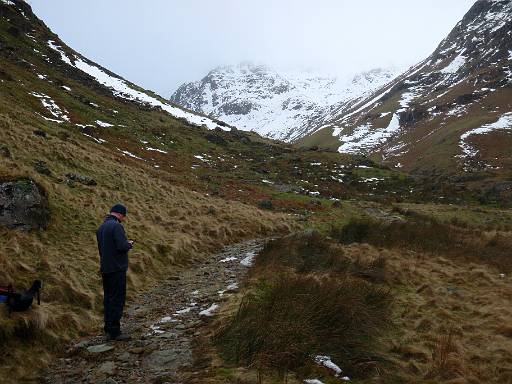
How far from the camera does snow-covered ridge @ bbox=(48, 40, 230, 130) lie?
7250 cm

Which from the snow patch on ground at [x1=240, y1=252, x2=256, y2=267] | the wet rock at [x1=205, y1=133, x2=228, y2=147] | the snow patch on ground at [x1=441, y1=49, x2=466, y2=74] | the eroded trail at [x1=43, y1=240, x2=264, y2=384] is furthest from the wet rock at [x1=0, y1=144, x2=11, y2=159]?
the snow patch on ground at [x1=441, y1=49, x2=466, y2=74]

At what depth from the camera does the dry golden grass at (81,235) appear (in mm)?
7395

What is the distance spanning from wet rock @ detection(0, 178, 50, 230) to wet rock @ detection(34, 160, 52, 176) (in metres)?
4.72

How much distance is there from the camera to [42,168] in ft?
56.0

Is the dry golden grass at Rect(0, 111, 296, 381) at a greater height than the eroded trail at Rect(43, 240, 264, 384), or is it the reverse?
the dry golden grass at Rect(0, 111, 296, 381)

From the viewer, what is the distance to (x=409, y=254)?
1541cm

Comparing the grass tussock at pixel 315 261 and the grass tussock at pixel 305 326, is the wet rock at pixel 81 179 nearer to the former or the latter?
the grass tussock at pixel 315 261

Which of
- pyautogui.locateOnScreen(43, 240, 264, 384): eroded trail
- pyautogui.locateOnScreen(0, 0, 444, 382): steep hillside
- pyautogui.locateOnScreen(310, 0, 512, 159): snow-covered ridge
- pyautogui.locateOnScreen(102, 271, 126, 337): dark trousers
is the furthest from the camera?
pyautogui.locateOnScreen(310, 0, 512, 159): snow-covered ridge

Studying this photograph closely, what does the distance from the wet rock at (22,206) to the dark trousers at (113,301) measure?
458 cm

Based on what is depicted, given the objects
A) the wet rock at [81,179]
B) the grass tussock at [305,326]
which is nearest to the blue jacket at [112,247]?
the grass tussock at [305,326]

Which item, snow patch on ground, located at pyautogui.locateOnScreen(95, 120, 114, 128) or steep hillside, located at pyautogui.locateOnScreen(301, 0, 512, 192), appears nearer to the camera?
snow patch on ground, located at pyautogui.locateOnScreen(95, 120, 114, 128)

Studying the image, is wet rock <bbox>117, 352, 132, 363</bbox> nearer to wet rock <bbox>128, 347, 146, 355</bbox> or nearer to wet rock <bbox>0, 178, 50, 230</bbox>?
wet rock <bbox>128, 347, 146, 355</bbox>

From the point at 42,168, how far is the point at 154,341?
12.2m

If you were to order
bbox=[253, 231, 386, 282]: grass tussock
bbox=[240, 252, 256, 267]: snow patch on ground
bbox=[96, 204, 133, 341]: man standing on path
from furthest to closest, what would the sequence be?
bbox=[240, 252, 256, 267]: snow patch on ground, bbox=[253, 231, 386, 282]: grass tussock, bbox=[96, 204, 133, 341]: man standing on path
